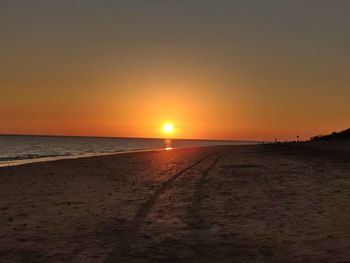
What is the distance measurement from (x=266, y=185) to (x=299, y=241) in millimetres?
9158

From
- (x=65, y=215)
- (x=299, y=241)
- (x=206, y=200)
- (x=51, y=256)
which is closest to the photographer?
(x=51, y=256)

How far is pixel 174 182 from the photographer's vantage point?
20.6 m

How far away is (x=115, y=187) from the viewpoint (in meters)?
19.5

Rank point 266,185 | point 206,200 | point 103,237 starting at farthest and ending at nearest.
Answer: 1. point 266,185
2. point 206,200
3. point 103,237

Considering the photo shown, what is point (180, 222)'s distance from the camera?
11602 millimetres

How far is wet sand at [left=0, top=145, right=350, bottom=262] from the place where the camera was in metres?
8.70

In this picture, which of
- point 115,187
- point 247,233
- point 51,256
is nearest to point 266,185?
point 115,187

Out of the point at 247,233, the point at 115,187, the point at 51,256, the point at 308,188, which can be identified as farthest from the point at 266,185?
the point at 51,256

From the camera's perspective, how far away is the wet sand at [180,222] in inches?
342

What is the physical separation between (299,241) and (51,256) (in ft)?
17.4

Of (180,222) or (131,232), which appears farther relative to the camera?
(180,222)

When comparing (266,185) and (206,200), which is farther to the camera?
(266,185)

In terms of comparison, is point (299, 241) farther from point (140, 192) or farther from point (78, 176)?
point (78, 176)

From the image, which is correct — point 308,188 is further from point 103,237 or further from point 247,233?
point 103,237
